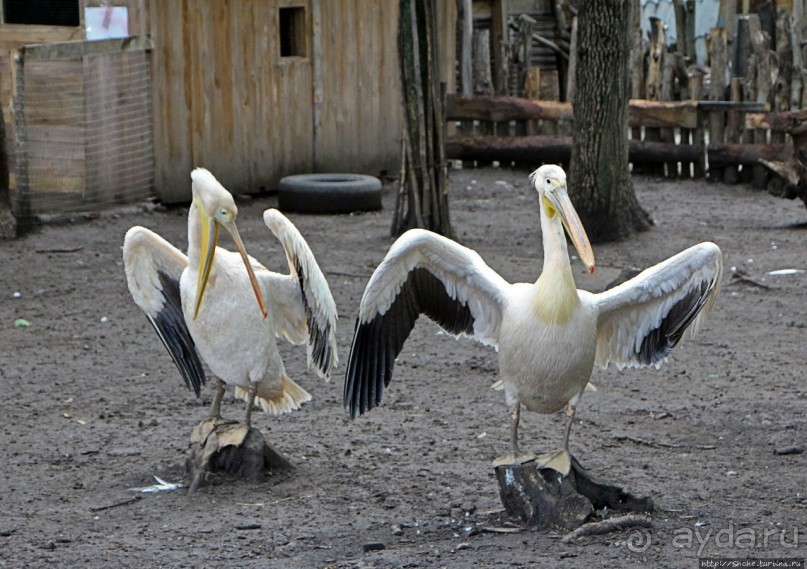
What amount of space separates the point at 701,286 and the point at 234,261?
6.68 feet

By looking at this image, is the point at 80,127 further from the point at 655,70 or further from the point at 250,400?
the point at 655,70

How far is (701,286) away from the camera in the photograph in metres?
5.09

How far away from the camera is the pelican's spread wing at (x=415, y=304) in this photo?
16.4ft

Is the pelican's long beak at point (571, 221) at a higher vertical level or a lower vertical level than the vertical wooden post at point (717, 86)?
lower

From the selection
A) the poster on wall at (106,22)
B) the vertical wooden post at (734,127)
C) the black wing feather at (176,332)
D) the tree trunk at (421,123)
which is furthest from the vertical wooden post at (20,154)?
the vertical wooden post at (734,127)

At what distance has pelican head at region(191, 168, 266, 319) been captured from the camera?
524 centimetres

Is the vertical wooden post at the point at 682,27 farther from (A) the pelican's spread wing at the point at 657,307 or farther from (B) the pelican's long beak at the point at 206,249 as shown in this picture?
(B) the pelican's long beak at the point at 206,249

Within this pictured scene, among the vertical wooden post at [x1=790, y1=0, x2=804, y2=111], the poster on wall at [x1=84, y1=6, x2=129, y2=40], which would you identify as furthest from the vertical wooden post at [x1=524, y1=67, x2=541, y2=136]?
the poster on wall at [x1=84, y1=6, x2=129, y2=40]

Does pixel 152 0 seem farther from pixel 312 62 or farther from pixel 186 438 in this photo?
pixel 186 438

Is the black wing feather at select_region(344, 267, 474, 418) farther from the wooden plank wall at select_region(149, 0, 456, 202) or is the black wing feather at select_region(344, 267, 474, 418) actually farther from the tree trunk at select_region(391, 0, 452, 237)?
the wooden plank wall at select_region(149, 0, 456, 202)

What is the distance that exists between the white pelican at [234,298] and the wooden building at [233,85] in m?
5.03

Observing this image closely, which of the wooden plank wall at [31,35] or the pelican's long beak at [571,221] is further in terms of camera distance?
the wooden plank wall at [31,35]

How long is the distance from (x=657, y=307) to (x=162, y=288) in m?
2.33

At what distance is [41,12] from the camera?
11359 mm
